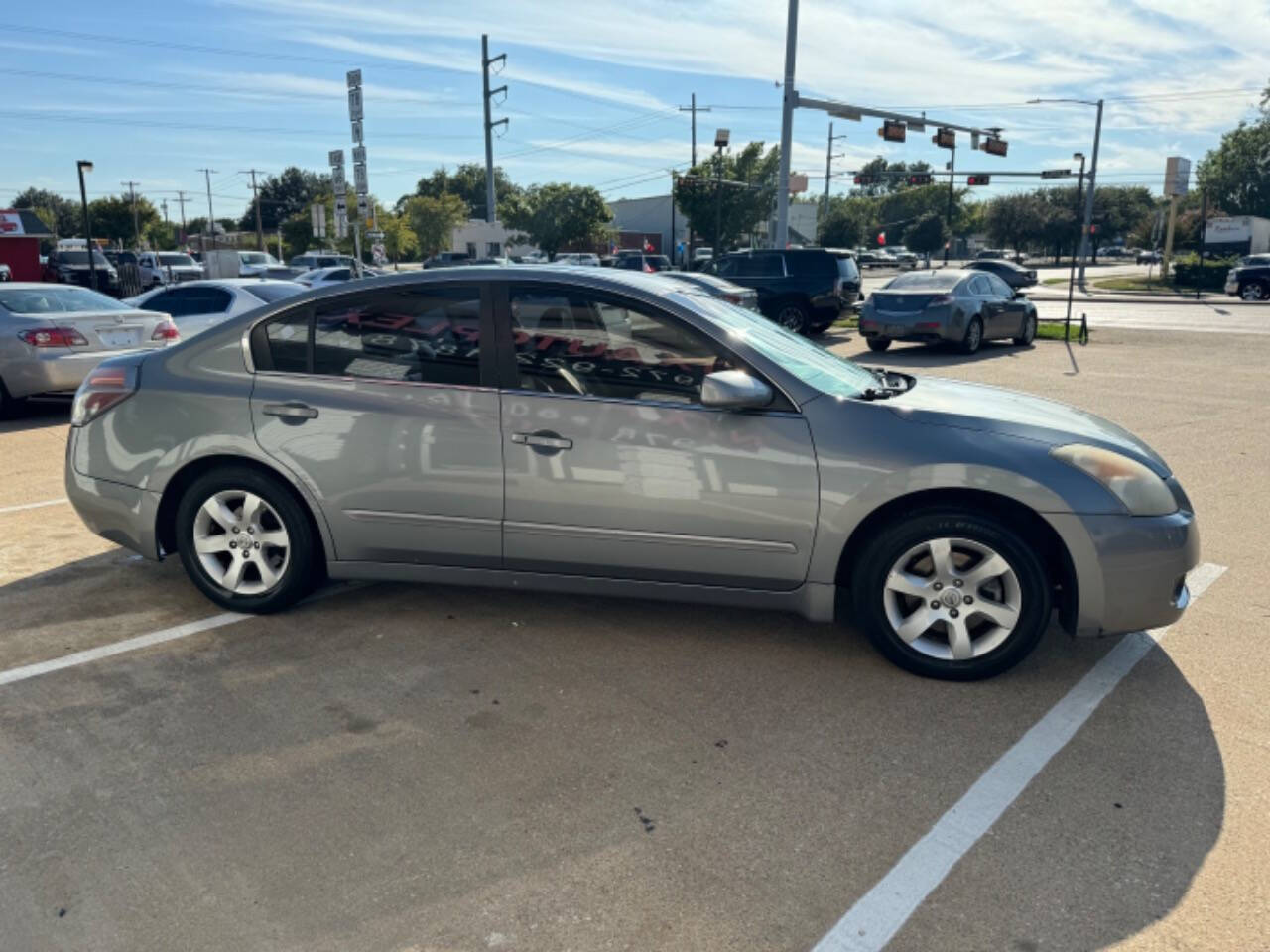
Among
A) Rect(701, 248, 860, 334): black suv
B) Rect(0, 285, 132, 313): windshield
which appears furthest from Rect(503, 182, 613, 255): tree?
Rect(0, 285, 132, 313): windshield

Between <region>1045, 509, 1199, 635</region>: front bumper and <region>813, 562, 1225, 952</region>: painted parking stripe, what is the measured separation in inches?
13.2

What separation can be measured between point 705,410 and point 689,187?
57810 millimetres

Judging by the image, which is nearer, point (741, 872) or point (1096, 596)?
point (741, 872)

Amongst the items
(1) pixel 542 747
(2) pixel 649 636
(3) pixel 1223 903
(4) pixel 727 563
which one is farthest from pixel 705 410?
(3) pixel 1223 903

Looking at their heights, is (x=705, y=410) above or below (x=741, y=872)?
above

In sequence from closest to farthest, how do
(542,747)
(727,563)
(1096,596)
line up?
(542,747) → (1096,596) → (727,563)

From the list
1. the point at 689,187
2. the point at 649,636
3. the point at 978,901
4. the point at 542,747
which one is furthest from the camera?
the point at 689,187

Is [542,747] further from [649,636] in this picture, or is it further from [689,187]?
[689,187]

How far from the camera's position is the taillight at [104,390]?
4.60 metres

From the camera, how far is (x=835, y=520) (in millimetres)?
3834

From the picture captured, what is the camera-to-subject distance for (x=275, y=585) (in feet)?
14.6

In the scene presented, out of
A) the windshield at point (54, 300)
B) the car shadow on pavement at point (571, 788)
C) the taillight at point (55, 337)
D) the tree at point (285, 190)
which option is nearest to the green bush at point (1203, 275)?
the windshield at point (54, 300)

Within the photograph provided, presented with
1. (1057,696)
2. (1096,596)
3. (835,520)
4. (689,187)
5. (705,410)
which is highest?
(689,187)

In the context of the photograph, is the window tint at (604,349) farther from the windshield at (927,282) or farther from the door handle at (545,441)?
the windshield at (927,282)
